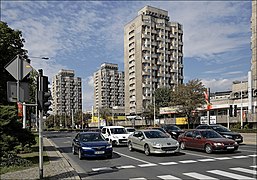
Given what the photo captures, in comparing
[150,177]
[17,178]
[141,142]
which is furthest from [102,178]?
[141,142]

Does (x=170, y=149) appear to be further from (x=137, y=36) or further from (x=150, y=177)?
(x=137, y=36)

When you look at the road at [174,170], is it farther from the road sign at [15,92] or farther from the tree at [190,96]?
Result: the tree at [190,96]

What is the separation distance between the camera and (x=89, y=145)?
55.7 feet

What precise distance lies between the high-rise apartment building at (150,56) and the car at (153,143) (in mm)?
80398

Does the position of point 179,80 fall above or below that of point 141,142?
above

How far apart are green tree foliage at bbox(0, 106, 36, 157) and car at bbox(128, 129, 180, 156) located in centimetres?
635

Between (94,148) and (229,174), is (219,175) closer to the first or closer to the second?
(229,174)

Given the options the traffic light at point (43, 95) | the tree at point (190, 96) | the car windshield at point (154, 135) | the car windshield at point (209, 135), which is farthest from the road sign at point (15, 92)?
the tree at point (190, 96)

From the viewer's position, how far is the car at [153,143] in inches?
684

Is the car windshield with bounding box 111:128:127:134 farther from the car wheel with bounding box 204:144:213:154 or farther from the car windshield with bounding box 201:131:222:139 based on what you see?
the car wheel with bounding box 204:144:213:154

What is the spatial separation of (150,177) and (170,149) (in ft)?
21.4

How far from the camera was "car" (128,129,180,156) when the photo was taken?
17375mm

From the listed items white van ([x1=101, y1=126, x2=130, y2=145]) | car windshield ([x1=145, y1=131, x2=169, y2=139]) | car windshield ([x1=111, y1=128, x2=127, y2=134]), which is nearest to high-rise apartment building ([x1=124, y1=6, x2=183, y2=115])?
A: car windshield ([x1=111, y1=128, x2=127, y2=134])

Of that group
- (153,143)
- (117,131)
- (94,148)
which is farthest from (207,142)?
(117,131)
